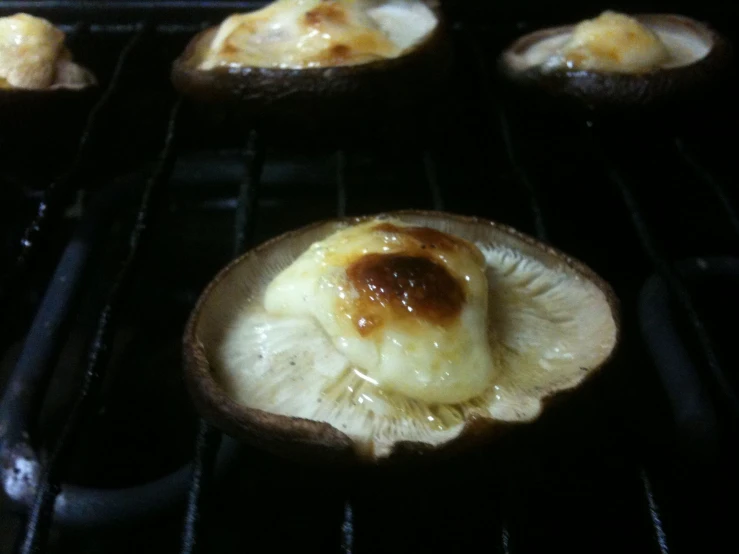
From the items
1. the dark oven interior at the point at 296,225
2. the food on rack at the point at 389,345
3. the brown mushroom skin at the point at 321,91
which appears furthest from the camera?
the brown mushroom skin at the point at 321,91

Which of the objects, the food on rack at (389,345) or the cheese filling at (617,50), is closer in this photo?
the food on rack at (389,345)

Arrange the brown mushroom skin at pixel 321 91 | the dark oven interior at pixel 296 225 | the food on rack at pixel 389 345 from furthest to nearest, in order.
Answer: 1. the brown mushroom skin at pixel 321 91
2. the dark oven interior at pixel 296 225
3. the food on rack at pixel 389 345

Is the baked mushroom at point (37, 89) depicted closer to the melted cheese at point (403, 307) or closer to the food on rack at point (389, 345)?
the food on rack at point (389, 345)

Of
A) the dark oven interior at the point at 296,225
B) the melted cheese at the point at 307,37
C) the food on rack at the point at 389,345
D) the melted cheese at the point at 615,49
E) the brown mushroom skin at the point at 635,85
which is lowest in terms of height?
the dark oven interior at the point at 296,225

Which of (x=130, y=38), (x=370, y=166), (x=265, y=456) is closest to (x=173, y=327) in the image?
(x=265, y=456)

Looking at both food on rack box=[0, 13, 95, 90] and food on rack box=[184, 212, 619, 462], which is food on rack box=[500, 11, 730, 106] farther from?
food on rack box=[0, 13, 95, 90]

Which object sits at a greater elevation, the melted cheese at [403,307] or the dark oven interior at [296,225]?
the melted cheese at [403,307]

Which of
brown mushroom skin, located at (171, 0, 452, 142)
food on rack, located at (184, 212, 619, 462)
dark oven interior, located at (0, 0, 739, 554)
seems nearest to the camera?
food on rack, located at (184, 212, 619, 462)

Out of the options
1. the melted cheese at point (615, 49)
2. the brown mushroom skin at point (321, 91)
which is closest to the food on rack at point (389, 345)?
the brown mushroom skin at point (321, 91)

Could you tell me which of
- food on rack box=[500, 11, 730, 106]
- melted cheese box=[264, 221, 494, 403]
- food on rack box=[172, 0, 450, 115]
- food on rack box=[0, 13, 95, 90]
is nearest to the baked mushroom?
food on rack box=[0, 13, 95, 90]
